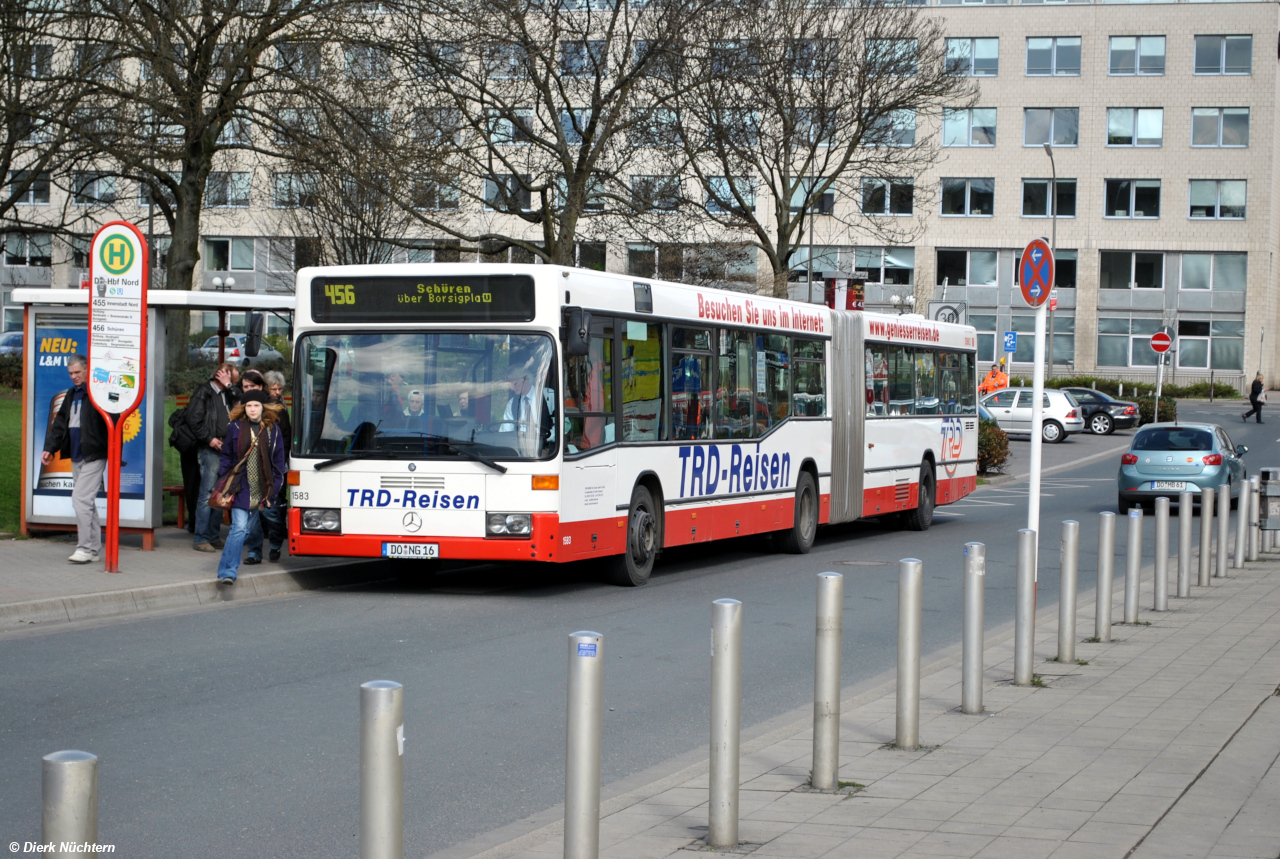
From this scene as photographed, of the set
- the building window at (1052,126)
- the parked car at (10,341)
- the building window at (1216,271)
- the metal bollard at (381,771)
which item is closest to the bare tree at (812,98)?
the metal bollard at (381,771)

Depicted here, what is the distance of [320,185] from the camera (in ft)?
77.4

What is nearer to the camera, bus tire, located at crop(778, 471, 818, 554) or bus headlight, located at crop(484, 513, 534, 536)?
bus headlight, located at crop(484, 513, 534, 536)

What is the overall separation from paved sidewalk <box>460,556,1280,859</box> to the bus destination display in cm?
526

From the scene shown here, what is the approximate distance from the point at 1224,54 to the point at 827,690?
6962 centimetres

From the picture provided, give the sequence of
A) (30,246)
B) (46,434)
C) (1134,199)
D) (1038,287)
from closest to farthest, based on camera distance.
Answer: (1038,287) < (46,434) < (30,246) < (1134,199)

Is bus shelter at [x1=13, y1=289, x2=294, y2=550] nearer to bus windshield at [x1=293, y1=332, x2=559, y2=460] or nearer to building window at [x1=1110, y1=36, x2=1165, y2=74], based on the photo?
bus windshield at [x1=293, y1=332, x2=559, y2=460]

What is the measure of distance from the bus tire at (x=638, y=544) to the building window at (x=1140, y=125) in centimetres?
6059

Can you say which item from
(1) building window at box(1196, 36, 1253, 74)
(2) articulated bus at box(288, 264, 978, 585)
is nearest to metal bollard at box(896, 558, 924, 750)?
(2) articulated bus at box(288, 264, 978, 585)

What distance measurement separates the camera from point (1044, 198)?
70312mm

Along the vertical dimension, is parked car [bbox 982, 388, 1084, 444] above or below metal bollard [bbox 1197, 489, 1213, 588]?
above

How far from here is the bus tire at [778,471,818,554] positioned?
58.7 ft

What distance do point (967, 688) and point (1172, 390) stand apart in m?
63.0

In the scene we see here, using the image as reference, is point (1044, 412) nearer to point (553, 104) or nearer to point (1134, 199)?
point (1134, 199)

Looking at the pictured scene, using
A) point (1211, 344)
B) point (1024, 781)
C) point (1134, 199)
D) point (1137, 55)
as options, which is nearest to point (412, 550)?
point (1024, 781)
